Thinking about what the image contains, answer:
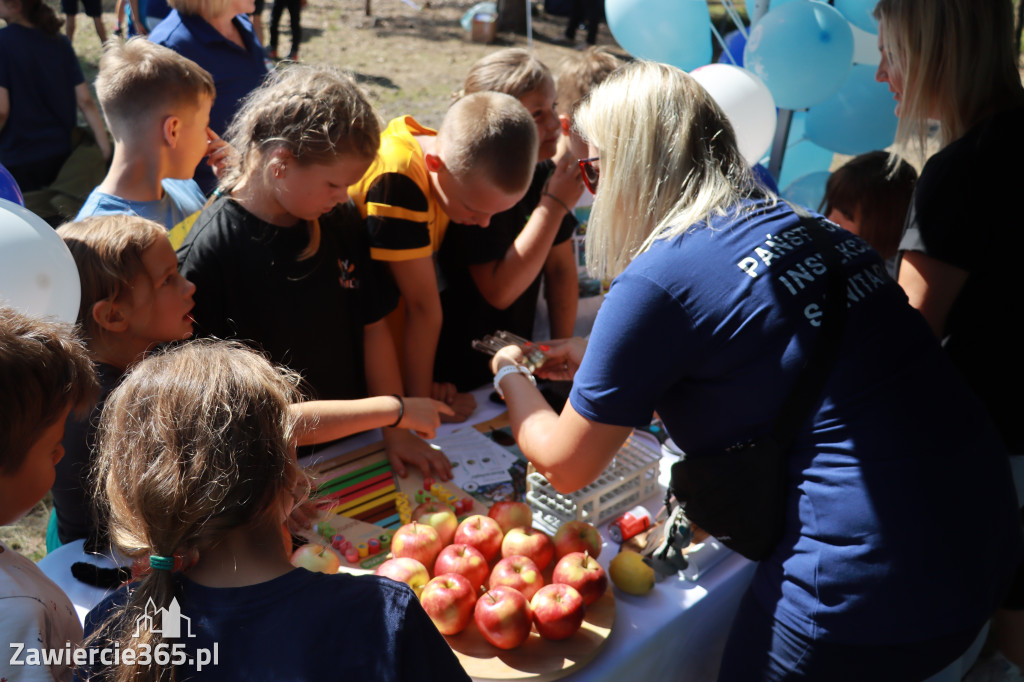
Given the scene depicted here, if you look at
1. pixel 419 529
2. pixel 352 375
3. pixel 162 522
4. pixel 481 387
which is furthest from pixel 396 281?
pixel 162 522

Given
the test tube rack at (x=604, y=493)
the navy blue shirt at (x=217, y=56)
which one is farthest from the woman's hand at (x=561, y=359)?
the navy blue shirt at (x=217, y=56)

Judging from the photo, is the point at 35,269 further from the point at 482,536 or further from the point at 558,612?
the point at 558,612

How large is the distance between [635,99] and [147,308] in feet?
4.20

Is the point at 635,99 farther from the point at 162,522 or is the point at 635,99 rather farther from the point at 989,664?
the point at 989,664

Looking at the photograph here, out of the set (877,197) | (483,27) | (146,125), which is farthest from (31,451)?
(483,27)

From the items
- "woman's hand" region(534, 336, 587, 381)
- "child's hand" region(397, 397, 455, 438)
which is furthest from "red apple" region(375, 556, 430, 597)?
"woman's hand" region(534, 336, 587, 381)

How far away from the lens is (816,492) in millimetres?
1437

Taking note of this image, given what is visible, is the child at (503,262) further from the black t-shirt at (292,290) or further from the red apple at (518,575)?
the red apple at (518,575)

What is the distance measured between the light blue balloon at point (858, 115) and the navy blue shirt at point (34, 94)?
434 centimetres

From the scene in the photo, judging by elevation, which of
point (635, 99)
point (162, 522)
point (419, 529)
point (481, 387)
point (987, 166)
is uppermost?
point (635, 99)

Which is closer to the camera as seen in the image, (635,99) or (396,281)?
(635,99)

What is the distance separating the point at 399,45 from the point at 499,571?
11912 mm

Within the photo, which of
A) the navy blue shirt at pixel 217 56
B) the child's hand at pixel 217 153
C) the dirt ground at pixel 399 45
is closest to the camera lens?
the child's hand at pixel 217 153

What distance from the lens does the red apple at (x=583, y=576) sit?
1.64 m
